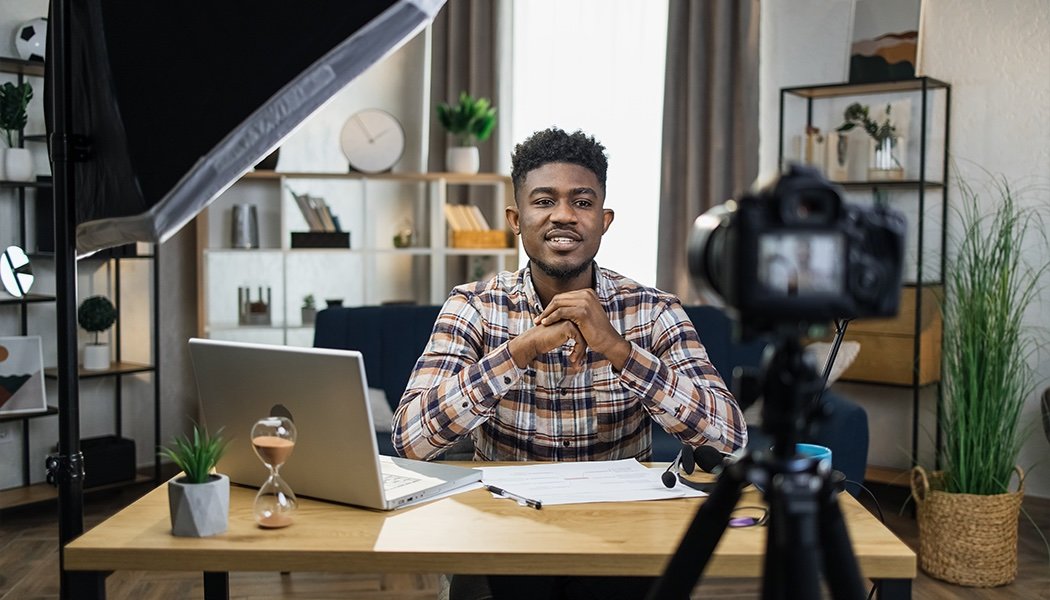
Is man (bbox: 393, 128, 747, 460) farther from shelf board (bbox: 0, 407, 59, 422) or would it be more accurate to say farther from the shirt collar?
shelf board (bbox: 0, 407, 59, 422)

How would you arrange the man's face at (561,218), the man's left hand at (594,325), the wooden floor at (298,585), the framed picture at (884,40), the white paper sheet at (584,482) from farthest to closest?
the framed picture at (884,40), the wooden floor at (298,585), the man's face at (561,218), the man's left hand at (594,325), the white paper sheet at (584,482)

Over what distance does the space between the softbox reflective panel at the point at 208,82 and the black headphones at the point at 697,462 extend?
0.75 m

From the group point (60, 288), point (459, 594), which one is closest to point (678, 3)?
point (459, 594)

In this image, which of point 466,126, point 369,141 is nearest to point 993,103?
point 466,126

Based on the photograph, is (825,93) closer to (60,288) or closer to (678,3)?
(678,3)

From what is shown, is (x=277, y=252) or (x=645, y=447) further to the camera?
(x=277, y=252)

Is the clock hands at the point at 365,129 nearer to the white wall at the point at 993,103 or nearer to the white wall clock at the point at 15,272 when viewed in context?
the white wall clock at the point at 15,272

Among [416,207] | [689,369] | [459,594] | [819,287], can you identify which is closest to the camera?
[819,287]

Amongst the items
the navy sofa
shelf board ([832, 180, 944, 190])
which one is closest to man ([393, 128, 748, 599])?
the navy sofa

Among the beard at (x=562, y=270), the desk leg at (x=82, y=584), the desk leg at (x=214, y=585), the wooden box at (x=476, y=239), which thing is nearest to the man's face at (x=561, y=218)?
the beard at (x=562, y=270)

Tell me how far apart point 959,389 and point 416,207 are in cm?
291

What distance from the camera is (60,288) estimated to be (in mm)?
1234

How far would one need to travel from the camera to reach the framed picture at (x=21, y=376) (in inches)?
149

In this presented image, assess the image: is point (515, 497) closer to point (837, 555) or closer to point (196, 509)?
point (196, 509)
